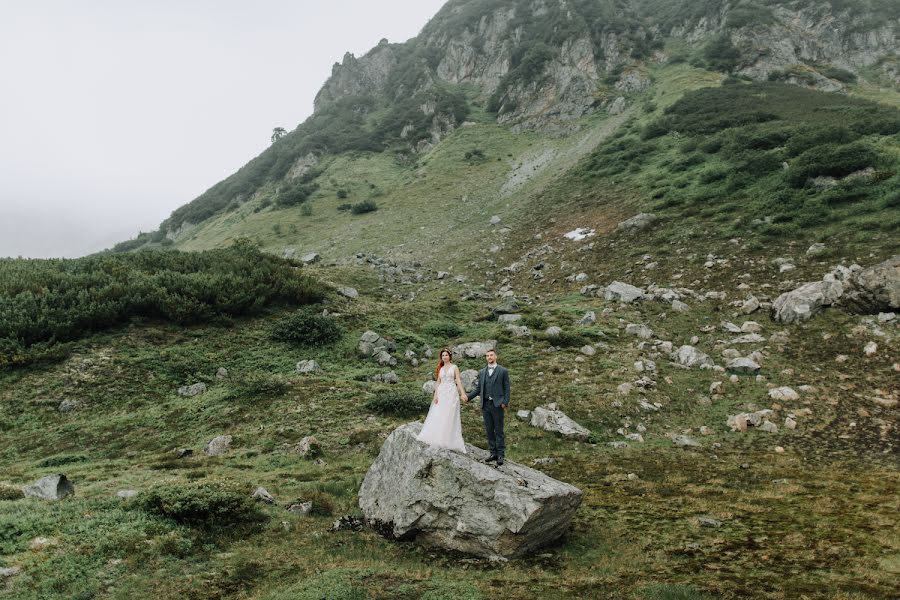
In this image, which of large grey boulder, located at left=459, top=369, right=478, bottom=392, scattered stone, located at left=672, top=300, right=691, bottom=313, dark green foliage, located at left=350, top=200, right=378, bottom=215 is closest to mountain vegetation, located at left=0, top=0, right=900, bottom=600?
scattered stone, located at left=672, top=300, right=691, bottom=313

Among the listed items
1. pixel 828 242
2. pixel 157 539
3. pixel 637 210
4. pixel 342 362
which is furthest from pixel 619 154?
pixel 157 539

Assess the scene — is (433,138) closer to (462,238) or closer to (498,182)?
(498,182)

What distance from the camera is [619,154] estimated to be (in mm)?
41219

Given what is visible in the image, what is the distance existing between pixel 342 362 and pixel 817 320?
641 inches

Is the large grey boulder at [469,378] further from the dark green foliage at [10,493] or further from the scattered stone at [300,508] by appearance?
the dark green foliage at [10,493]

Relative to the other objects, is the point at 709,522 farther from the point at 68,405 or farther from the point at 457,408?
the point at 68,405

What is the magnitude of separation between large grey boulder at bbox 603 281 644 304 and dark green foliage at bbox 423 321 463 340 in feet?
24.8

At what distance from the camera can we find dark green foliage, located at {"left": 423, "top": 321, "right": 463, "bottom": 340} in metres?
18.9

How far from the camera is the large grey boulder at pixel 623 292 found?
2020 cm

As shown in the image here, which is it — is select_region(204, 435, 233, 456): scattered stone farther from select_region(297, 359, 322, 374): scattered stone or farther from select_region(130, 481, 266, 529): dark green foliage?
select_region(297, 359, 322, 374): scattered stone

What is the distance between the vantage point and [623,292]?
20734mm

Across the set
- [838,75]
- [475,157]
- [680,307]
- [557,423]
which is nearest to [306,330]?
[557,423]

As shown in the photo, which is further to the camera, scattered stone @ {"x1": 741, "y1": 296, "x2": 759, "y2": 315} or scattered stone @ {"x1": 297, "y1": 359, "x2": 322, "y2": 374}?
scattered stone @ {"x1": 741, "y1": 296, "x2": 759, "y2": 315}

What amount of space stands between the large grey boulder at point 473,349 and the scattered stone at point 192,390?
8.31m
